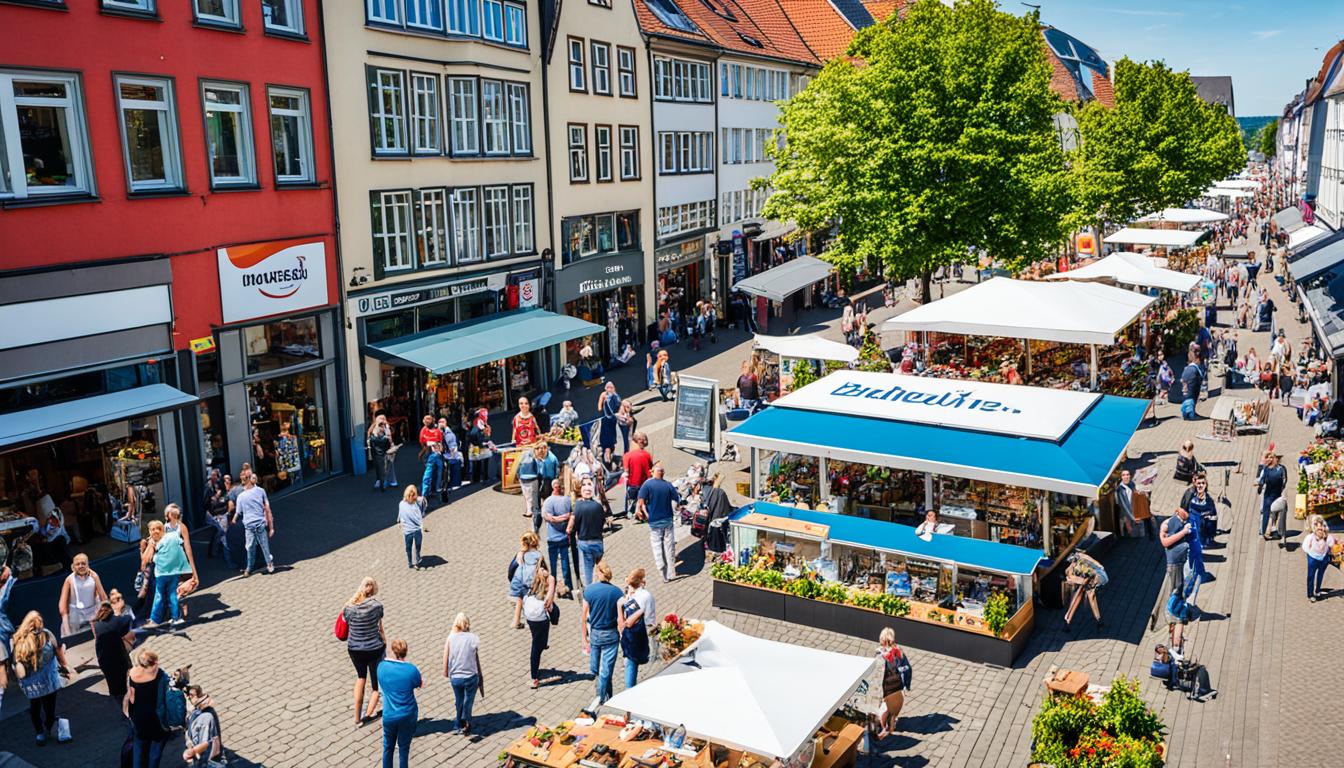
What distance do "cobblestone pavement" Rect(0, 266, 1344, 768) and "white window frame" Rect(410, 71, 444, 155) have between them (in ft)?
31.9

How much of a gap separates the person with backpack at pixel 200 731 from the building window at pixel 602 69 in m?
26.5

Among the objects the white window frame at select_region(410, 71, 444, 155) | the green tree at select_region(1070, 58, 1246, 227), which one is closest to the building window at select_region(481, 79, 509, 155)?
the white window frame at select_region(410, 71, 444, 155)

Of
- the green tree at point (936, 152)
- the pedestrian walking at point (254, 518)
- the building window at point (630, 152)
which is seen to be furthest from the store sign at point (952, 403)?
the building window at point (630, 152)

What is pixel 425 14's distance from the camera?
2702 centimetres

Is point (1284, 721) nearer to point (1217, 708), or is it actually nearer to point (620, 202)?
point (1217, 708)

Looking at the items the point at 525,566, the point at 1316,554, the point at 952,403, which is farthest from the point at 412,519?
the point at 1316,554

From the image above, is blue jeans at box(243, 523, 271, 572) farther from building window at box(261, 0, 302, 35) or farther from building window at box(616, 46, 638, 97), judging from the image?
building window at box(616, 46, 638, 97)

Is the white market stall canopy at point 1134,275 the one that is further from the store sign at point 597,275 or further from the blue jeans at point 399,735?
the blue jeans at point 399,735

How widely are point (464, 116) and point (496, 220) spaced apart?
2.91 meters

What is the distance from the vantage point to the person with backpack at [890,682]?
508 inches

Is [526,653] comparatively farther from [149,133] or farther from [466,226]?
[466,226]

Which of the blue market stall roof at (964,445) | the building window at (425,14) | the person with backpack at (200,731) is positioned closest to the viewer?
the person with backpack at (200,731)

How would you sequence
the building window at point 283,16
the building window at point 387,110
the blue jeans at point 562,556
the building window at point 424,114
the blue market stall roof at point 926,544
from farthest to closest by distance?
the building window at point 424,114, the building window at point 387,110, the building window at point 283,16, the blue jeans at point 562,556, the blue market stall roof at point 926,544

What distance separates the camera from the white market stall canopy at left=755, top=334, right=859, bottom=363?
2705 cm
